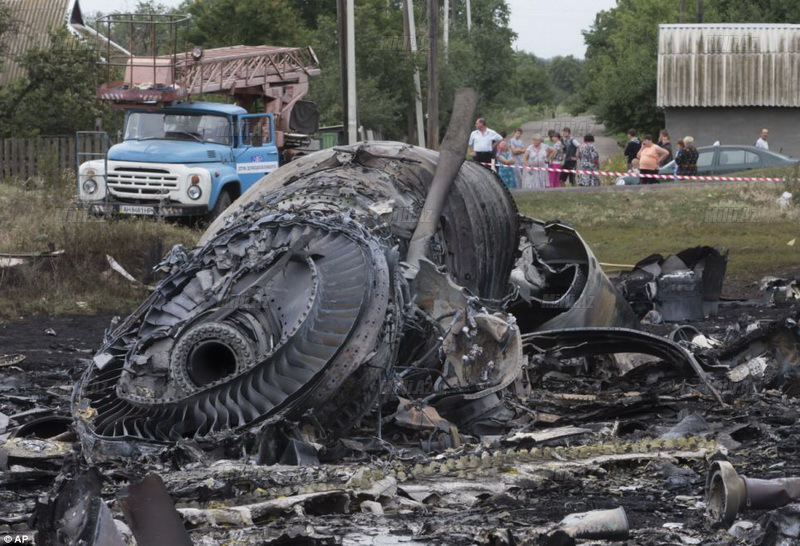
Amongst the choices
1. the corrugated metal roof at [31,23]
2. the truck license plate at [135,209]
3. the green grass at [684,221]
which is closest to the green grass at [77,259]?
the truck license plate at [135,209]

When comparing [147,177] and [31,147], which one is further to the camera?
[31,147]

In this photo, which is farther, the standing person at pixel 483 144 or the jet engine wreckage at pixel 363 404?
the standing person at pixel 483 144

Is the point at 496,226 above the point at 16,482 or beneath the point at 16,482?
above

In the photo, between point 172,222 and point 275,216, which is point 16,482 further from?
point 172,222

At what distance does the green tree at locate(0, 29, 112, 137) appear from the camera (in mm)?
29953

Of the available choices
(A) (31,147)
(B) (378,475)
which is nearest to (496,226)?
(B) (378,475)

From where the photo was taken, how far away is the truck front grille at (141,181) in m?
18.7

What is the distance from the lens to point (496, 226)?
10562 millimetres

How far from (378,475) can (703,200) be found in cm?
1687

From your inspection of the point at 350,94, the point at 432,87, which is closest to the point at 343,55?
the point at 350,94

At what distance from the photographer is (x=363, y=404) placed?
7.36 metres

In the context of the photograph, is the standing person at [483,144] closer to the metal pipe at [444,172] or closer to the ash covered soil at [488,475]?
the metal pipe at [444,172]

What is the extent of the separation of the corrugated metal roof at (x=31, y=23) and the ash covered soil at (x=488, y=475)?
26887 mm

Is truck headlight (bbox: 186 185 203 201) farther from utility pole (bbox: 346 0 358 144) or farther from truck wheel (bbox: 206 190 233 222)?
utility pole (bbox: 346 0 358 144)
